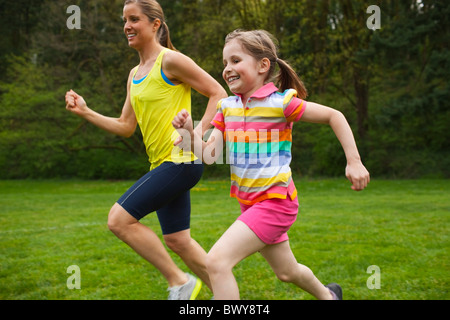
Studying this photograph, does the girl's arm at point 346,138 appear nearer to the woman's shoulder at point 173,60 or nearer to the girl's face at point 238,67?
the girl's face at point 238,67

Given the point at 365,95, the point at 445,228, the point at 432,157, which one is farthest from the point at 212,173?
the point at 445,228

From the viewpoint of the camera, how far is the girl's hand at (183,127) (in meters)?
2.50

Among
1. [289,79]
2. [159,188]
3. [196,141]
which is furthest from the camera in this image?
[159,188]

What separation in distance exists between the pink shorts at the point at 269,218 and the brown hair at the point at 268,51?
739 mm

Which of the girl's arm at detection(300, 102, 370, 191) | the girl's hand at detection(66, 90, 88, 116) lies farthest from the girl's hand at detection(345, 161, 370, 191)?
the girl's hand at detection(66, 90, 88, 116)

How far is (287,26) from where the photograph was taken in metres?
21.9

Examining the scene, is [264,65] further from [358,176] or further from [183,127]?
[358,176]

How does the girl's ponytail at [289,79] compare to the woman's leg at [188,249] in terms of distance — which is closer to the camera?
the girl's ponytail at [289,79]

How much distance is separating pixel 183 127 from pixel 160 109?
0.85 metres

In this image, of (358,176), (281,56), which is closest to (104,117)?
(358,176)

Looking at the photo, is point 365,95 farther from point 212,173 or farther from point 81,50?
point 81,50

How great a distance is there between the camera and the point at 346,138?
8.70 feet

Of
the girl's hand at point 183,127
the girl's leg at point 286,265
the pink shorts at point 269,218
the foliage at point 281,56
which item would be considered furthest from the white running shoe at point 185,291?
the foliage at point 281,56

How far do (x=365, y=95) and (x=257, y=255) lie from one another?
16451mm
